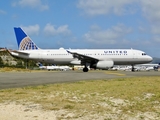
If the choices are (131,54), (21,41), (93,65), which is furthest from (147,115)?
(21,41)

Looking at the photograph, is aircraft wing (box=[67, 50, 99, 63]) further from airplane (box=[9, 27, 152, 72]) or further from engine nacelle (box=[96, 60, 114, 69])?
engine nacelle (box=[96, 60, 114, 69])

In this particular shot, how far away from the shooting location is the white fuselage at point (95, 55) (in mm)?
40969

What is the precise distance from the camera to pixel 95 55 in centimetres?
4106

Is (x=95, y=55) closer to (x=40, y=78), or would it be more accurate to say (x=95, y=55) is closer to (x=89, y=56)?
(x=89, y=56)

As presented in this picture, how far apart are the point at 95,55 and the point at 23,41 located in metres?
13.4

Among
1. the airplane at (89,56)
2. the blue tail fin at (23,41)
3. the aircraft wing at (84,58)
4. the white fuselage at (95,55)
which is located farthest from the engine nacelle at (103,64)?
the blue tail fin at (23,41)

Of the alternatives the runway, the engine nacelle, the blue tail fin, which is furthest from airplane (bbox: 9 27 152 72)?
the runway

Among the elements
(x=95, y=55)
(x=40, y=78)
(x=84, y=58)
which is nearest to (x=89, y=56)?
(x=84, y=58)

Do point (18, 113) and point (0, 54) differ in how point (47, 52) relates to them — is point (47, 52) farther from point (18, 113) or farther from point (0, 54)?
point (0, 54)

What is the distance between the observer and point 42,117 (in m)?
6.58

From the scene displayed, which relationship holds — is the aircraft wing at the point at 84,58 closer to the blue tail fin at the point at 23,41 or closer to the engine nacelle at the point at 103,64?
the engine nacelle at the point at 103,64

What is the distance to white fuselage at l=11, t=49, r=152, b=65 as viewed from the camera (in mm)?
40969

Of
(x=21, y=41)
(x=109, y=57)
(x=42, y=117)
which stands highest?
(x=21, y=41)

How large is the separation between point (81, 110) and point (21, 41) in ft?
133
